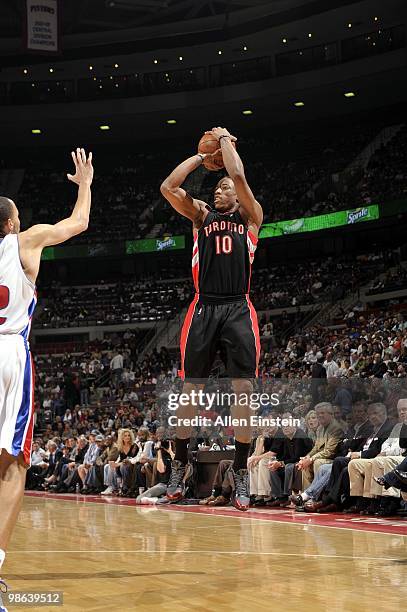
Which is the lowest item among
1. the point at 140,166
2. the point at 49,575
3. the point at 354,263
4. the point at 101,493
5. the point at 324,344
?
the point at 101,493

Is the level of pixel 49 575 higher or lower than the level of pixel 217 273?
lower

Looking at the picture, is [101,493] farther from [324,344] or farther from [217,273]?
[217,273]

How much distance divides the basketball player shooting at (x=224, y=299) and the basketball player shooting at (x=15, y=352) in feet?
4.94

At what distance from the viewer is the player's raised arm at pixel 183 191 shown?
623 centimetres

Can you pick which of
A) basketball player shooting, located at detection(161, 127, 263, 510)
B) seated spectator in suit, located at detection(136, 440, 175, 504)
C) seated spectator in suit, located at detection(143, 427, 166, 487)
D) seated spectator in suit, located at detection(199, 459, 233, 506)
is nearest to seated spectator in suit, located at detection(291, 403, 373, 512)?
seated spectator in suit, located at detection(199, 459, 233, 506)

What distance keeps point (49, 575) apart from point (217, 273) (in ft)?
8.33

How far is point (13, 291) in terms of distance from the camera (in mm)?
4965

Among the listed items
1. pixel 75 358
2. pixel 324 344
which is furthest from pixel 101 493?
pixel 75 358

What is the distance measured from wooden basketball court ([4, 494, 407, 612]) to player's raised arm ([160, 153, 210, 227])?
268 centimetres

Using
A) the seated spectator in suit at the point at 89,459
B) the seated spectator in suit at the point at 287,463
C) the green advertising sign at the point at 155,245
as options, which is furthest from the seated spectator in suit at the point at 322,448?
the green advertising sign at the point at 155,245

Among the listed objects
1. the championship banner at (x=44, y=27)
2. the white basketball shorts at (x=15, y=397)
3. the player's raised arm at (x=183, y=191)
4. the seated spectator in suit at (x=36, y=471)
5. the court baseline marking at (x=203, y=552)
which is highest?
the championship banner at (x=44, y=27)

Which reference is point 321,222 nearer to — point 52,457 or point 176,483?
point 52,457

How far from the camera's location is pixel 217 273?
639 centimetres

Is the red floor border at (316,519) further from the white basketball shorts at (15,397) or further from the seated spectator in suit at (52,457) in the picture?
the seated spectator in suit at (52,457)
